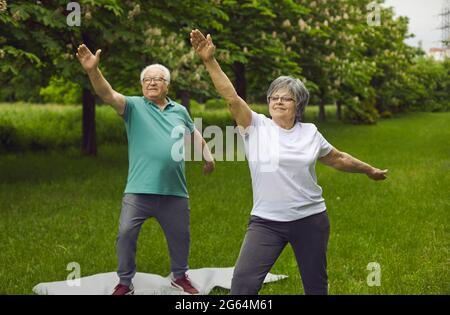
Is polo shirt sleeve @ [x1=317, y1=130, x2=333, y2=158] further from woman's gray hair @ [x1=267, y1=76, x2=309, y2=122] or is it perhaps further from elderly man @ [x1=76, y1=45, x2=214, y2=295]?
elderly man @ [x1=76, y1=45, x2=214, y2=295]

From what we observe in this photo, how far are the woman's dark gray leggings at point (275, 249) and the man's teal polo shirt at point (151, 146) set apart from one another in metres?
1.46

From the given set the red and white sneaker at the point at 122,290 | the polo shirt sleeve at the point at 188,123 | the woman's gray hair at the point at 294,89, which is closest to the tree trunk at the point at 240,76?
the polo shirt sleeve at the point at 188,123

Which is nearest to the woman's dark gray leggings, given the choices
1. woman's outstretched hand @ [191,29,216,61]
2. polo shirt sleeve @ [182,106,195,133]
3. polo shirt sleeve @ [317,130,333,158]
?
polo shirt sleeve @ [317,130,333,158]

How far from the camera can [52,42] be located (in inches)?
448

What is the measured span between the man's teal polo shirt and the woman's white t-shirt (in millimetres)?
1386

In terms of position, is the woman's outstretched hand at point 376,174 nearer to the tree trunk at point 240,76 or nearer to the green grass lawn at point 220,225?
the green grass lawn at point 220,225

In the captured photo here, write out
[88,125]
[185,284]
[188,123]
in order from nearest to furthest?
[188,123], [185,284], [88,125]

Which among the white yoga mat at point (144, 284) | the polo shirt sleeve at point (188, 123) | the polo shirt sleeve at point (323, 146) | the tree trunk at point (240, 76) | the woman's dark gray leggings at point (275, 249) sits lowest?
the white yoga mat at point (144, 284)

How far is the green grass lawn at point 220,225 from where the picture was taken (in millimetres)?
6441

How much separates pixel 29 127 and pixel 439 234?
16123 mm

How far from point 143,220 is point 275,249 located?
5.67ft

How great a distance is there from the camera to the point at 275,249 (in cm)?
396

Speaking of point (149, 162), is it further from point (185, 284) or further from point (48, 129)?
point (48, 129)

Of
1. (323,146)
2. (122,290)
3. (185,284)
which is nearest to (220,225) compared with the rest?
(185,284)
